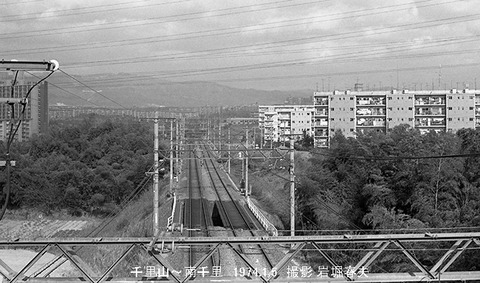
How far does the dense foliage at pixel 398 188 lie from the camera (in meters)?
14.5

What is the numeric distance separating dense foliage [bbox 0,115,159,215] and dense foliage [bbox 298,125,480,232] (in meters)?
14.2

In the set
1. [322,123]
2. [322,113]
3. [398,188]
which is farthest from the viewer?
[322,113]

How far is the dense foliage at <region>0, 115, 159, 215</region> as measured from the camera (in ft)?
107

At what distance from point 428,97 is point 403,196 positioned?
28.3 m

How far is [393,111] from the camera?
43438mm

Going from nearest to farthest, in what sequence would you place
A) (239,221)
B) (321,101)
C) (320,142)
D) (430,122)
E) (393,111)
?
(239,221)
(430,122)
(393,111)
(320,142)
(321,101)

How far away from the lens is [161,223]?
20.0 metres

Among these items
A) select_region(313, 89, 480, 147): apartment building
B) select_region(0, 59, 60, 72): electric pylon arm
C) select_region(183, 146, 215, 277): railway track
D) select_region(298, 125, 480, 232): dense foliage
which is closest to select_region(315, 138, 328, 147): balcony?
select_region(313, 89, 480, 147): apartment building

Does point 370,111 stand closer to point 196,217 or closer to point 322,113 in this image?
point 322,113

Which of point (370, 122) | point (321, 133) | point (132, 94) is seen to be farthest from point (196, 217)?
point (132, 94)

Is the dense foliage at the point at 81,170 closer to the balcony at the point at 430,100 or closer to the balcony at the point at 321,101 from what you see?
the balcony at the point at 321,101

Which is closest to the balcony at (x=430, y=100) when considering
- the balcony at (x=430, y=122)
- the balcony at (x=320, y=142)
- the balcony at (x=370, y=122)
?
the balcony at (x=430, y=122)

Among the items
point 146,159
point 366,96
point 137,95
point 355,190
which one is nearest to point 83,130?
point 146,159

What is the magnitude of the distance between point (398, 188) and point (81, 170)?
2195 cm
